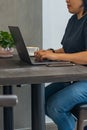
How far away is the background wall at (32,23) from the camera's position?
9.03 feet

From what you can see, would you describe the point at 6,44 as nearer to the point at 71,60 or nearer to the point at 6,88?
the point at 6,88

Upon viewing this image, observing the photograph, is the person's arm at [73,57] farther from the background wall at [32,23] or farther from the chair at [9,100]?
the background wall at [32,23]

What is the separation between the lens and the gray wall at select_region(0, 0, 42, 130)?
9.01ft

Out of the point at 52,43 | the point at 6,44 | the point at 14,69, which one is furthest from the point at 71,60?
the point at 52,43

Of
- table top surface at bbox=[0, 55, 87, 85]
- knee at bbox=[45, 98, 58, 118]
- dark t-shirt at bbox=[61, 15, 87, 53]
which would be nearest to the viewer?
table top surface at bbox=[0, 55, 87, 85]

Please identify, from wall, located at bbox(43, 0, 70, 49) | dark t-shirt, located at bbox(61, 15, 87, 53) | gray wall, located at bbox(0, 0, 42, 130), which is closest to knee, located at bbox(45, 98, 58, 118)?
dark t-shirt, located at bbox(61, 15, 87, 53)

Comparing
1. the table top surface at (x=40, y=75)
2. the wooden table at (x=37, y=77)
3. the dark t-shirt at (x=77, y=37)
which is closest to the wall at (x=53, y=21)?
the dark t-shirt at (x=77, y=37)

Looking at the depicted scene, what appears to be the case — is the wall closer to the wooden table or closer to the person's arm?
the person's arm

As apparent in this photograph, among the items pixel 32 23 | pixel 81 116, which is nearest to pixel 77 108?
pixel 81 116

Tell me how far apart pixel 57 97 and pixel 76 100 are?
11 centimetres

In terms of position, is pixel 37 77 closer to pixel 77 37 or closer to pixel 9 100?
pixel 9 100

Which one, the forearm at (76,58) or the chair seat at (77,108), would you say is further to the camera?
the forearm at (76,58)

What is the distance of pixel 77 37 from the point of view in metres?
2.01

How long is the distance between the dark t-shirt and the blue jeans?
0.28 m
